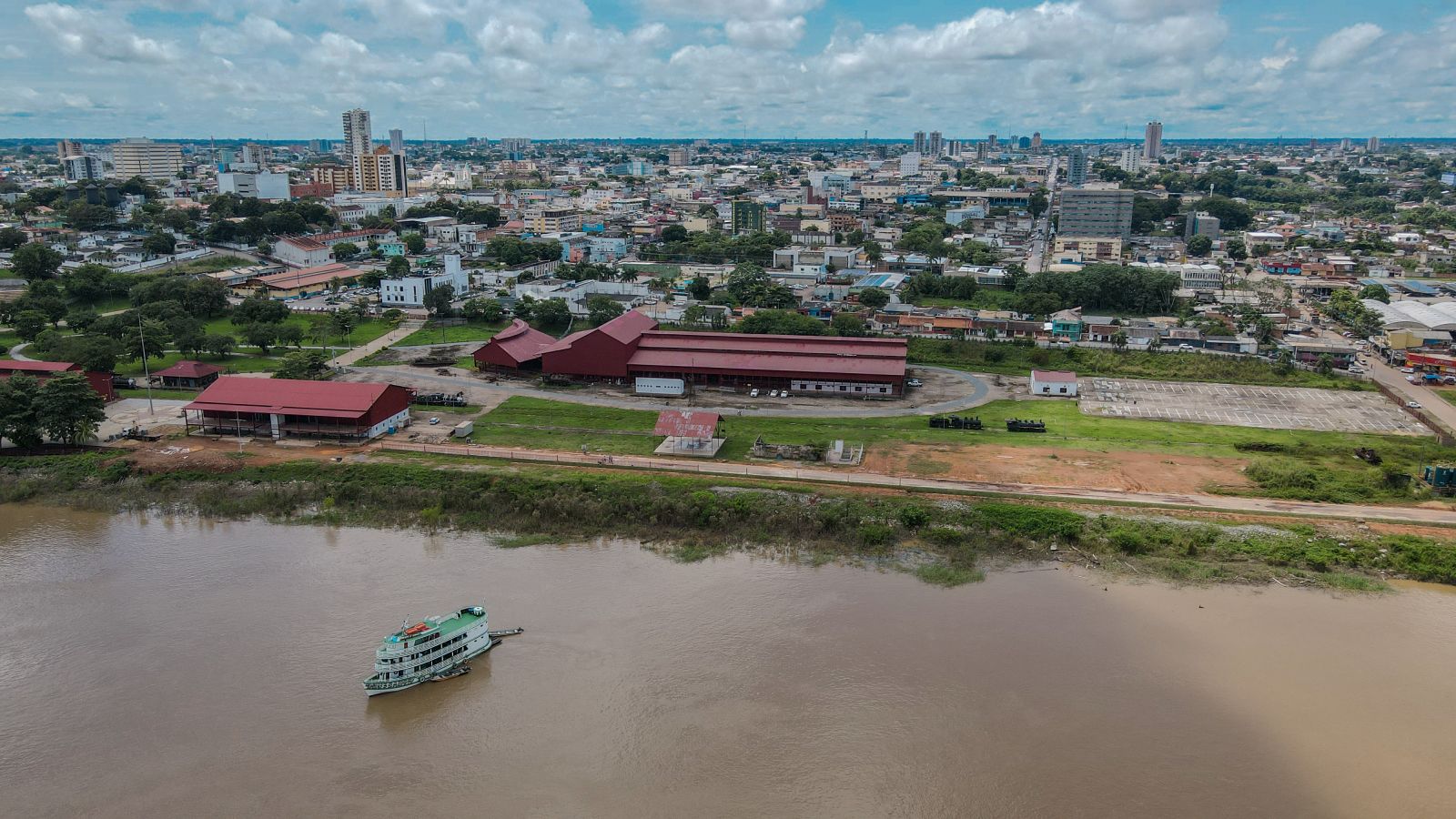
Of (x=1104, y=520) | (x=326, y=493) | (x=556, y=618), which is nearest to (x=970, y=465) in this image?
(x=1104, y=520)

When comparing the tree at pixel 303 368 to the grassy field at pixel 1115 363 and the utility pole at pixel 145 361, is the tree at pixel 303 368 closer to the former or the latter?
the utility pole at pixel 145 361

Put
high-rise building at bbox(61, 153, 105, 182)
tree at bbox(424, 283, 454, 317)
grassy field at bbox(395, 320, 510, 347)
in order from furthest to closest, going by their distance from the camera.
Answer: high-rise building at bbox(61, 153, 105, 182)
tree at bbox(424, 283, 454, 317)
grassy field at bbox(395, 320, 510, 347)

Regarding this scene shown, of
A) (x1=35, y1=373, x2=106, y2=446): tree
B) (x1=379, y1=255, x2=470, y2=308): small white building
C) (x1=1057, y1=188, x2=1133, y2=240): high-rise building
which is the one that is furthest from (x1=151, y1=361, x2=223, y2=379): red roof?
(x1=1057, y1=188, x2=1133, y2=240): high-rise building

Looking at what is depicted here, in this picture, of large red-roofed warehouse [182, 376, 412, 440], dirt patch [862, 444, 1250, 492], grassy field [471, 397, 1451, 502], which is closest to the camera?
dirt patch [862, 444, 1250, 492]

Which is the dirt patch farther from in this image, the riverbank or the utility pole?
the utility pole

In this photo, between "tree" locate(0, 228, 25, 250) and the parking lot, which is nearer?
the parking lot

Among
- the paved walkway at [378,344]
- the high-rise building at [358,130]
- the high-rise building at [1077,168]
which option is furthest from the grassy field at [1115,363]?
the high-rise building at [358,130]

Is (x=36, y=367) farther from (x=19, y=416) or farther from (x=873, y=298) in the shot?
(x=873, y=298)

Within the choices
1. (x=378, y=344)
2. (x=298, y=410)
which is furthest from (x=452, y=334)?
(x=298, y=410)
